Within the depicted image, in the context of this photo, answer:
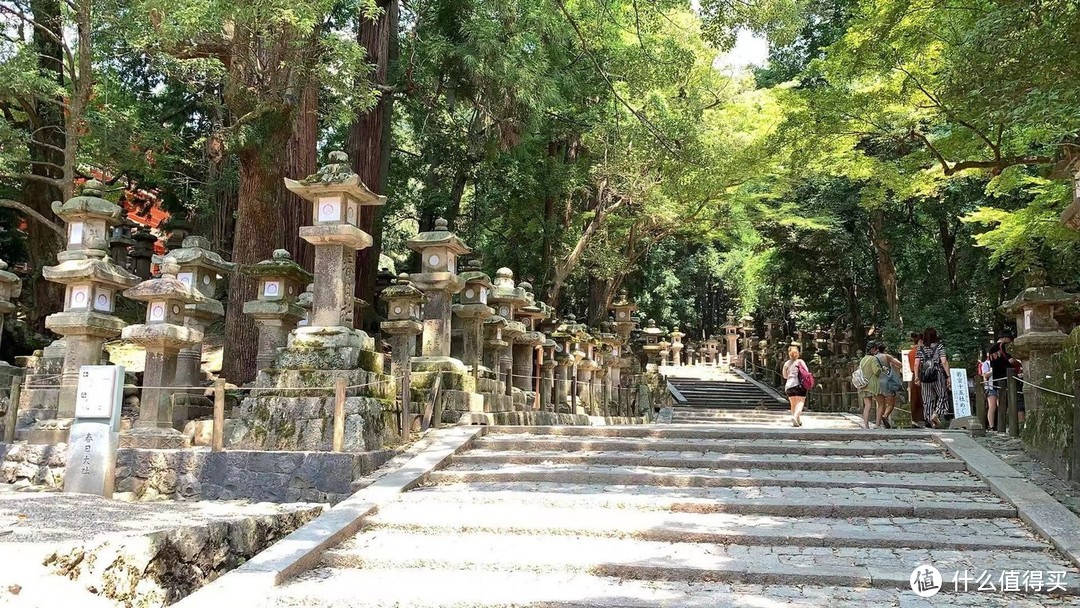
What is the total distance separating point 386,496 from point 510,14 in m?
9.12

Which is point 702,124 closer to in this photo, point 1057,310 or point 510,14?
point 510,14

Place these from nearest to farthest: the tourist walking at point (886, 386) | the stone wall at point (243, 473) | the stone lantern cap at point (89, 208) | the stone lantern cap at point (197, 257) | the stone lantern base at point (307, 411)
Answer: the stone wall at point (243, 473) < the stone lantern base at point (307, 411) < the stone lantern cap at point (89, 208) < the stone lantern cap at point (197, 257) < the tourist walking at point (886, 386)

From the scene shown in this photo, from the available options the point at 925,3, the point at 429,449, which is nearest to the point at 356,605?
the point at 429,449

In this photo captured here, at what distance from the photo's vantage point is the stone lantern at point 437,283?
10.8 m

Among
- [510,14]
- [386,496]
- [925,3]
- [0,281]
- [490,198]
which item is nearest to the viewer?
[386,496]

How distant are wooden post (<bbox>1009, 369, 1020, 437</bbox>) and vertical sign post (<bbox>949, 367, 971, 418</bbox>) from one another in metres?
0.48

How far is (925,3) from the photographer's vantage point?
338 inches

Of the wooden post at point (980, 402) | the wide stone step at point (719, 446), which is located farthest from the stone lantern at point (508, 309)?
the wooden post at point (980, 402)

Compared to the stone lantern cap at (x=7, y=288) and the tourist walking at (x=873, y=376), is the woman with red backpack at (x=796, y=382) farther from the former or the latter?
the stone lantern cap at (x=7, y=288)

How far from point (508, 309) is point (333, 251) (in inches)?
206

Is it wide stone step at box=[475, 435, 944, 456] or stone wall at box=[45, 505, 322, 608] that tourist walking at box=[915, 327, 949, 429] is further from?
stone wall at box=[45, 505, 322, 608]

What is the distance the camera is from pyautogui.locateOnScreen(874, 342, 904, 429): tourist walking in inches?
437

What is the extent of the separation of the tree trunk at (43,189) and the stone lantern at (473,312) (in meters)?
9.56

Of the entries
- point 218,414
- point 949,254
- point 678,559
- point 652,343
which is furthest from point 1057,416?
point 652,343
